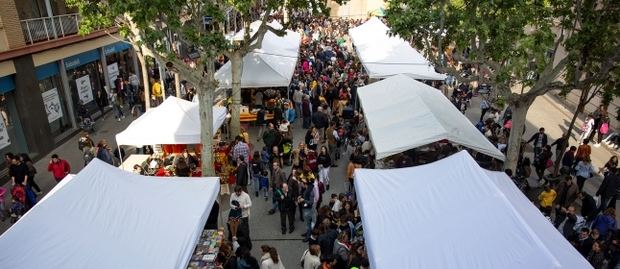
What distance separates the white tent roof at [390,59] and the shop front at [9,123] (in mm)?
12291

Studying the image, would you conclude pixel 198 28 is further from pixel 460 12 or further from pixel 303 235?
pixel 460 12

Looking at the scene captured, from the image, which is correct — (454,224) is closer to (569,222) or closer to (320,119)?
(569,222)

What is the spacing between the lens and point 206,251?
25.1ft

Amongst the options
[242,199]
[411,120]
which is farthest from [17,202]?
[411,120]

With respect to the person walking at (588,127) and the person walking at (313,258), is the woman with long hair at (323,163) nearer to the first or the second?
the person walking at (313,258)

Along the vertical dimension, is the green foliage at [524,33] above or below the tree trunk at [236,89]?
above

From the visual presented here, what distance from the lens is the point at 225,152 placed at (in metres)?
12.1

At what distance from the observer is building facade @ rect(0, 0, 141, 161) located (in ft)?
43.2

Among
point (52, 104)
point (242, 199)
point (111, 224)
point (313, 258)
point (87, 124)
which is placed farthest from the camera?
point (87, 124)

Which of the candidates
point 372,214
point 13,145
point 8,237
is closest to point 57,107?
point 13,145

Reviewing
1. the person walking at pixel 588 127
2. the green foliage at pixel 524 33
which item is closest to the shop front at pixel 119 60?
the green foliage at pixel 524 33

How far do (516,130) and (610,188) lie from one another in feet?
8.09

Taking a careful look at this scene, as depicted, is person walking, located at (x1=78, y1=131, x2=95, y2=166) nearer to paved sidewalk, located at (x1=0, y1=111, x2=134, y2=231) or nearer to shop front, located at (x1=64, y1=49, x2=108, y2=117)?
paved sidewalk, located at (x1=0, y1=111, x2=134, y2=231)

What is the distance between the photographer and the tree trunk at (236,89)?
13.8 m
